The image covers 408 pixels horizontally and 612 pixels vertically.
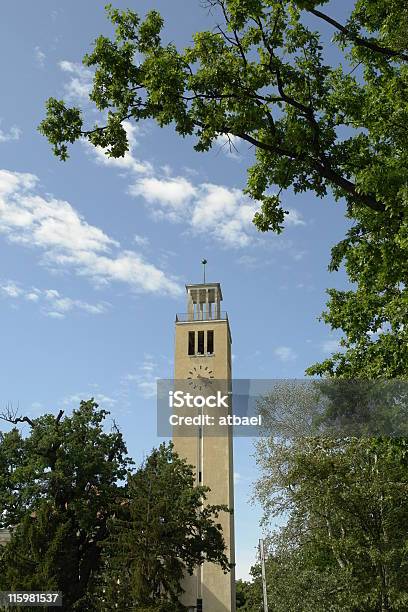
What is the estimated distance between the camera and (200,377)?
51.5m

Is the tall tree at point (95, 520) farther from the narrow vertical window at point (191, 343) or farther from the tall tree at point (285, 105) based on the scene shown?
the narrow vertical window at point (191, 343)

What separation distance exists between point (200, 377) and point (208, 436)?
16.3 ft

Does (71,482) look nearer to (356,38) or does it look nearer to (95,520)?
(95,520)

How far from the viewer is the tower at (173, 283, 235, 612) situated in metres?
45.3

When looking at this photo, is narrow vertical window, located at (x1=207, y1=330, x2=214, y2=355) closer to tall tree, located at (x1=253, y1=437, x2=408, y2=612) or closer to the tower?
the tower

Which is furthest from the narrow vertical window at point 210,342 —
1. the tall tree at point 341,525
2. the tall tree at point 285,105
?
the tall tree at point 285,105

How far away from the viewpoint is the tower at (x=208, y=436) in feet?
149

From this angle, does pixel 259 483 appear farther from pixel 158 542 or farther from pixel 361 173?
pixel 361 173

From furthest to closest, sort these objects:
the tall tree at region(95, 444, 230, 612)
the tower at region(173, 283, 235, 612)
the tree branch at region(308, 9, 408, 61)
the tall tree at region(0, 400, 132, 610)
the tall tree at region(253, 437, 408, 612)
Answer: the tower at region(173, 283, 235, 612), the tall tree at region(0, 400, 132, 610), the tall tree at region(253, 437, 408, 612), the tall tree at region(95, 444, 230, 612), the tree branch at region(308, 9, 408, 61)

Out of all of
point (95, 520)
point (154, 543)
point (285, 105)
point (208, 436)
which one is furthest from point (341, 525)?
point (208, 436)

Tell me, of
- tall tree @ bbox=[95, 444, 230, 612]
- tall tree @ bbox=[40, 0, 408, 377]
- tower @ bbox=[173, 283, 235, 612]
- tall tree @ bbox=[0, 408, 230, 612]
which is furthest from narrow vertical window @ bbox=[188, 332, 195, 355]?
tall tree @ bbox=[40, 0, 408, 377]

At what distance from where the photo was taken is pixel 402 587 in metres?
23.4

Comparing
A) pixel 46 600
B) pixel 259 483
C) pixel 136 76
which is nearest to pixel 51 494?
pixel 46 600

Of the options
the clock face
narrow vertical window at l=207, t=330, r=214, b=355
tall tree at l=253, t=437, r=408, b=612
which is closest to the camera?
tall tree at l=253, t=437, r=408, b=612
